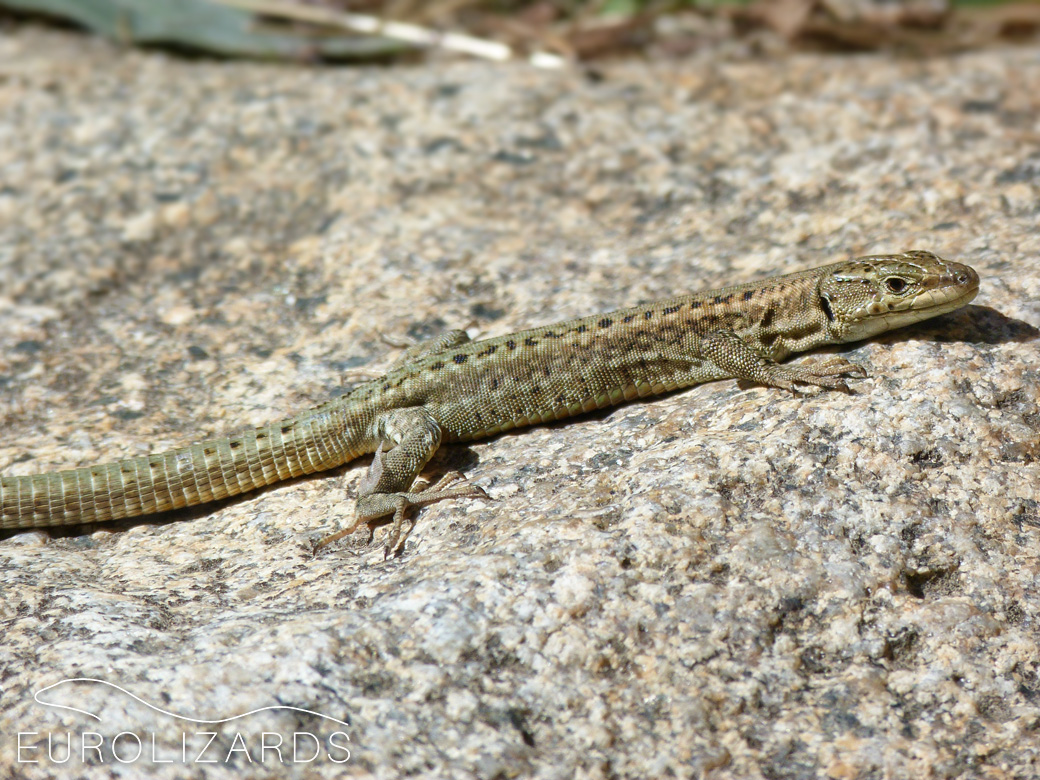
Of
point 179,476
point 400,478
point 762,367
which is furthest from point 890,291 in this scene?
point 179,476

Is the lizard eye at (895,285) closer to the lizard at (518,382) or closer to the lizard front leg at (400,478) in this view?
the lizard at (518,382)

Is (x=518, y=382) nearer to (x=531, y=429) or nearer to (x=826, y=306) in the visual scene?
(x=531, y=429)

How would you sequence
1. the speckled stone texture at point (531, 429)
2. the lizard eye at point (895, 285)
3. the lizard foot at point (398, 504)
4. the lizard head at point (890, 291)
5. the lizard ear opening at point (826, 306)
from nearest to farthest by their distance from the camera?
the speckled stone texture at point (531, 429) < the lizard foot at point (398, 504) < the lizard head at point (890, 291) < the lizard eye at point (895, 285) < the lizard ear opening at point (826, 306)

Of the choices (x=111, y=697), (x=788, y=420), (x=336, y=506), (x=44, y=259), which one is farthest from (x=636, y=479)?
(x=44, y=259)

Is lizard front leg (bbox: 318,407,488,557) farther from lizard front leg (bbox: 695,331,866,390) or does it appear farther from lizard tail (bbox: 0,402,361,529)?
lizard front leg (bbox: 695,331,866,390)

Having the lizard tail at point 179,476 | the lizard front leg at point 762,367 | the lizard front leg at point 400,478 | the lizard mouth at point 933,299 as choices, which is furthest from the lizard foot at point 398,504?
the lizard mouth at point 933,299

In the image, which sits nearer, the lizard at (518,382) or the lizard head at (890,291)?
the lizard head at (890,291)
